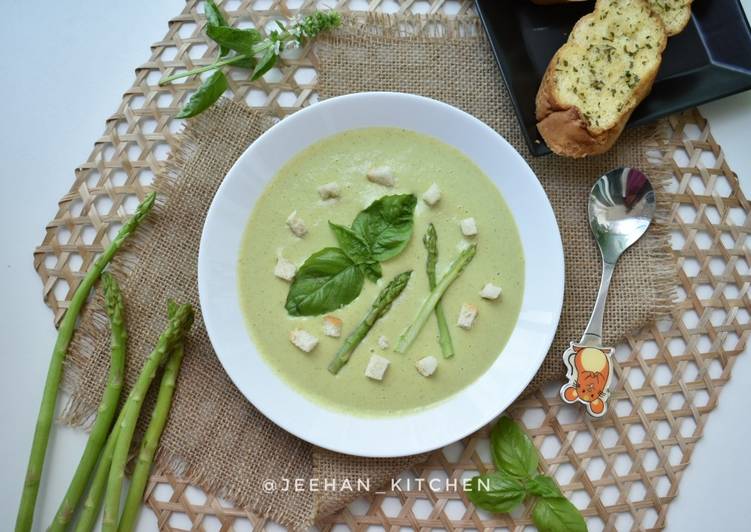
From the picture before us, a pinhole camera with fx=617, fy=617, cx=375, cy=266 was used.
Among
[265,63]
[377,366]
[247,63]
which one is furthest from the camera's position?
[247,63]

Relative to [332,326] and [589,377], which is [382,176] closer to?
[332,326]

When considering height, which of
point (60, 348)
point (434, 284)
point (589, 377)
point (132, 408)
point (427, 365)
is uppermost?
point (60, 348)

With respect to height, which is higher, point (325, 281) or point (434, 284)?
point (325, 281)

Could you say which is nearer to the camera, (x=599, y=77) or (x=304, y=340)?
(x=304, y=340)

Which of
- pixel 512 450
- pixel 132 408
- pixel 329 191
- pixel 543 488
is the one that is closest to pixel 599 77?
pixel 329 191

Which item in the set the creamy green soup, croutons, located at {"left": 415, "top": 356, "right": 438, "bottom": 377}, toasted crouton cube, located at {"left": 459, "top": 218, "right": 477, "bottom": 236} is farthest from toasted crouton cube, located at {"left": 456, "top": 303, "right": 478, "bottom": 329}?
toasted crouton cube, located at {"left": 459, "top": 218, "right": 477, "bottom": 236}

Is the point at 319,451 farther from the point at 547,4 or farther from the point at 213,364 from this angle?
the point at 547,4
